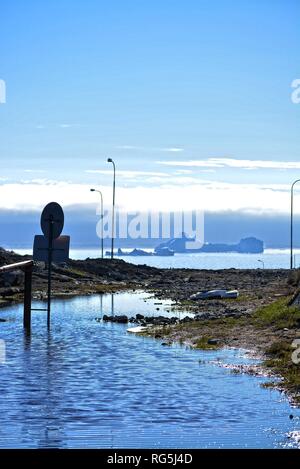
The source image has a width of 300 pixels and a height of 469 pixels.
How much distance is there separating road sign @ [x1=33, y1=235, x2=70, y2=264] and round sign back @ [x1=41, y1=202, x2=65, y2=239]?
1.02 ft

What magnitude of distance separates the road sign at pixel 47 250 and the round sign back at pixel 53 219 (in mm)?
311

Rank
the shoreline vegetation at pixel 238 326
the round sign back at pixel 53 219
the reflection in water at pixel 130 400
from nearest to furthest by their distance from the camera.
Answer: the reflection in water at pixel 130 400
the shoreline vegetation at pixel 238 326
the round sign back at pixel 53 219

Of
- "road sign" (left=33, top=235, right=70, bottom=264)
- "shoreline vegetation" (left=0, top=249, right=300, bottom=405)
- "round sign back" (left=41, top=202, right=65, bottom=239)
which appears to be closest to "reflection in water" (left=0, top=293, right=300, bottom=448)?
"shoreline vegetation" (left=0, top=249, right=300, bottom=405)

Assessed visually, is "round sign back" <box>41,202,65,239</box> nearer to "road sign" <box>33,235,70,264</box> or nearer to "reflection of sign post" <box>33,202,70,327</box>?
"reflection of sign post" <box>33,202,70,327</box>

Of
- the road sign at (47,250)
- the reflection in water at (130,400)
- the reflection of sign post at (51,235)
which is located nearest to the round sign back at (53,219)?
the reflection of sign post at (51,235)

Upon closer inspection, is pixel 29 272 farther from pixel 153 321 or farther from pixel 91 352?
pixel 91 352

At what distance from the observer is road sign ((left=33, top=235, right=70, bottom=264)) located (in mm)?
26516

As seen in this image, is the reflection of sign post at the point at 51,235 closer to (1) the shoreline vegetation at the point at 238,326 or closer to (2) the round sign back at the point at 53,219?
(2) the round sign back at the point at 53,219

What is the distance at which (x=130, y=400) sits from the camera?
13891 millimetres

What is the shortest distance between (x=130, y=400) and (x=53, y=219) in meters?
13.5

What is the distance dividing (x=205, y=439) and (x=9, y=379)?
19.1ft

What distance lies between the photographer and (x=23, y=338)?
23578 millimetres

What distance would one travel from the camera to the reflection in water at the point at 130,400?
36.4 ft
